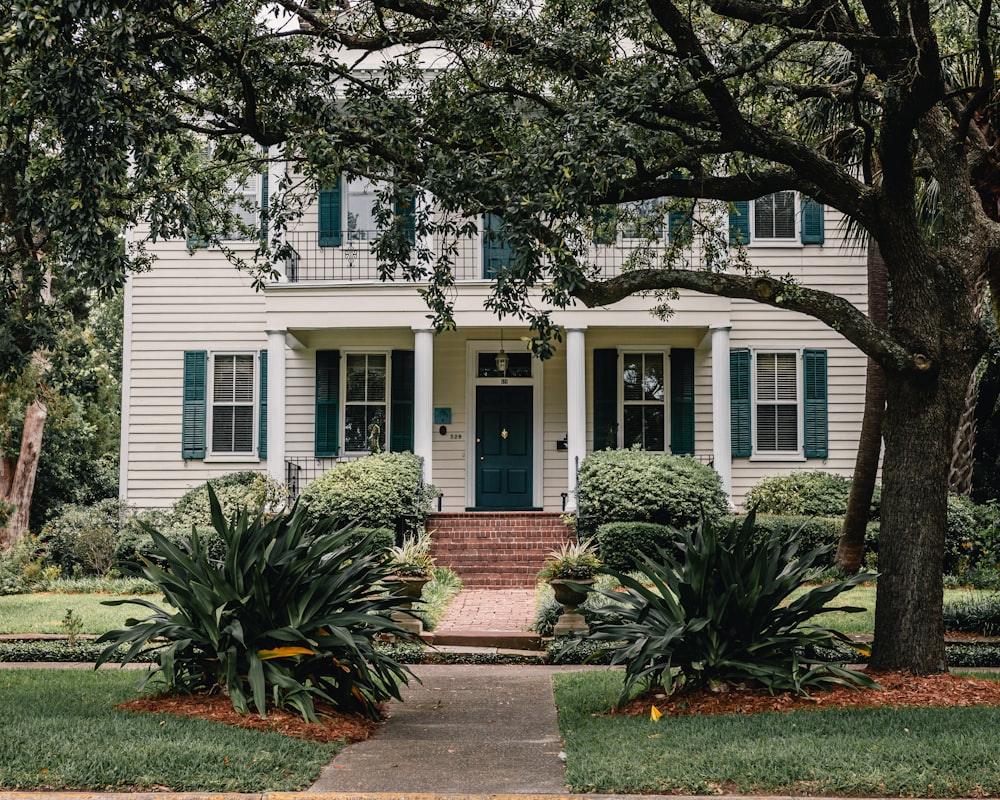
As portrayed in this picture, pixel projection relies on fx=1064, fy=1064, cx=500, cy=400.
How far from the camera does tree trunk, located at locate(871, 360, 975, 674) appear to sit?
8000 mm

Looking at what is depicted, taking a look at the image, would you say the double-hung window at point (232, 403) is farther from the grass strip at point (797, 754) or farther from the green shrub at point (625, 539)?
the grass strip at point (797, 754)

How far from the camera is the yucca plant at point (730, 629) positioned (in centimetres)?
739

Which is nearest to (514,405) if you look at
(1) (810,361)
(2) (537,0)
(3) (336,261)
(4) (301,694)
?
(3) (336,261)

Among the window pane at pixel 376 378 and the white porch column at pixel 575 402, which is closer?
the white porch column at pixel 575 402

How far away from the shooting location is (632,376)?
18812 mm

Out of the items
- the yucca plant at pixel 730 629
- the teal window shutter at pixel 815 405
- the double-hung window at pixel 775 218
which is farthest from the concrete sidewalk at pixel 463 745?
the double-hung window at pixel 775 218

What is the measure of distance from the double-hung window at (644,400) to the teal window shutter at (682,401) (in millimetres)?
181

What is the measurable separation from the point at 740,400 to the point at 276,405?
310 inches

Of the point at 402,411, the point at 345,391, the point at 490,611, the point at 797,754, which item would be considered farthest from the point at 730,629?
the point at 345,391

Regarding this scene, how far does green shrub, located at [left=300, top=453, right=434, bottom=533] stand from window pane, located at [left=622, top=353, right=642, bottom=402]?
4.33 metres

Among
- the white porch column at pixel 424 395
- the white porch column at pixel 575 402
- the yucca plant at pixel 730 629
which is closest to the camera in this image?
the yucca plant at pixel 730 629

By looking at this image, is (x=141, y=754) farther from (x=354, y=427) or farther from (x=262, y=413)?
(x=262, y=413)

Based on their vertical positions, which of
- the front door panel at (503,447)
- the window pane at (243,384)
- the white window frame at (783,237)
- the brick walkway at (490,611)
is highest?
the white window frame at (783,237)

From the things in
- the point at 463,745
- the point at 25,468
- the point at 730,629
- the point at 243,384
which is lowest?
the point at 463,745
